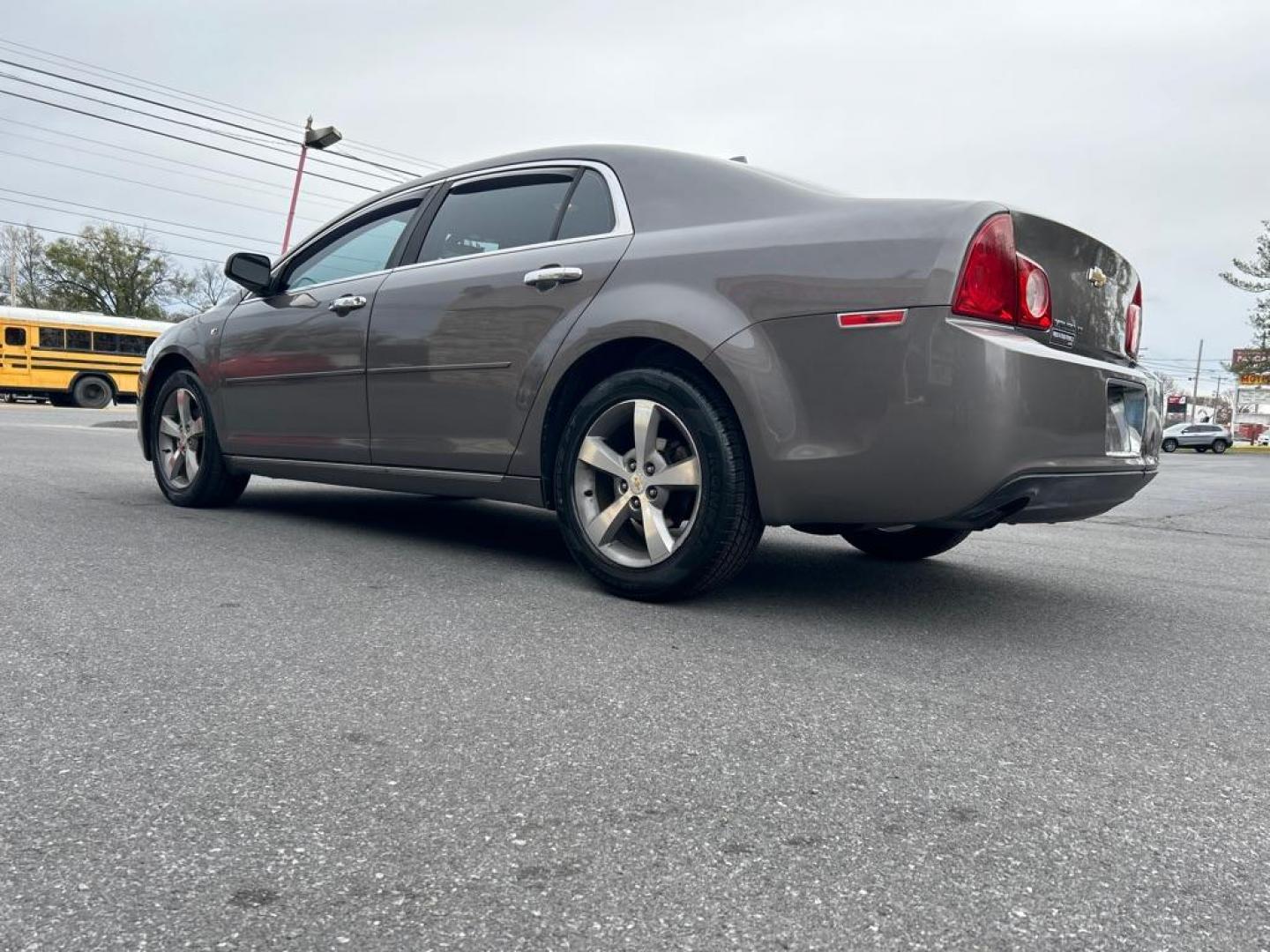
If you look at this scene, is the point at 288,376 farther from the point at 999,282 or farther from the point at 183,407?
the point at 999,282

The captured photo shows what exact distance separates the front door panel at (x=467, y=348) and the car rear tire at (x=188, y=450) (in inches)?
55.9

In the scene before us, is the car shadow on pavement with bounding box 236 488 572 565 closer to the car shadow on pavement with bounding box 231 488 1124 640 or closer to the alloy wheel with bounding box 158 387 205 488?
the car shadow on pavement with bounding box 231 488 1124 640

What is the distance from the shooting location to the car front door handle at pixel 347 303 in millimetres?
4488

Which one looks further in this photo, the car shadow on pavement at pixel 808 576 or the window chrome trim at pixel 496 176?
the window chrome trim at pixel 496 176

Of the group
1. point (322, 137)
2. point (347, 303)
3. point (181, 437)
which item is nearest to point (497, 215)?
point (347, 303)

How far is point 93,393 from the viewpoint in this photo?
28.2 metres

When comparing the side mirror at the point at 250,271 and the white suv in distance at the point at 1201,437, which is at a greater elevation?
the side mirror at the point at 250,271

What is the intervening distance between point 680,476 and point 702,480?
0.09 metres

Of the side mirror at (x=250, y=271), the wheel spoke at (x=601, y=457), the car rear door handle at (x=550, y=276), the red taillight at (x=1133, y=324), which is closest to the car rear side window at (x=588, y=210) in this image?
the car rear door handle at (x=550, y=276)

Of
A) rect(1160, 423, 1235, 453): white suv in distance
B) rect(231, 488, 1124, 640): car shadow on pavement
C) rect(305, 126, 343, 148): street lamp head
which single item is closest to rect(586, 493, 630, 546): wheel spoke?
rect(231, 488, 1124, 640): car shadow on pavement

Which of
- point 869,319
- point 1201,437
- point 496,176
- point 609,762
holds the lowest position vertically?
point 1201,437

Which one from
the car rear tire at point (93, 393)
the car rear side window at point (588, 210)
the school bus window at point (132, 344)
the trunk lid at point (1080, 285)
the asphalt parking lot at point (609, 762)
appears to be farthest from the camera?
the school bus window at point (132, 344)

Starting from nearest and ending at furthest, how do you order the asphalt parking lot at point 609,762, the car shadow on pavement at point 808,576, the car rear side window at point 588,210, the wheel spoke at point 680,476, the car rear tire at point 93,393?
the asphalt parking lot at point 609,762
the wheel spoke at point 680,476
the car shadow on pavement at point 808,576
the car rear side window at point 588,210
the car rear tire at point 93,393

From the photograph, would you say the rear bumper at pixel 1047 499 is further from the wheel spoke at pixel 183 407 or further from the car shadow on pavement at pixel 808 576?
the wheel spoke at pixel 183 407
